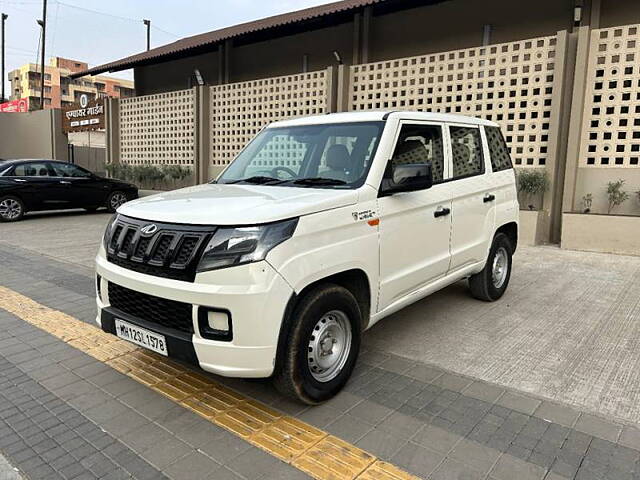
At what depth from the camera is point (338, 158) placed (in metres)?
3.62

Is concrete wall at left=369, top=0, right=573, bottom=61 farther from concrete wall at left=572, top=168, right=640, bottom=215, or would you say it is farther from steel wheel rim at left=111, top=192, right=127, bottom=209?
steel wheel rim at left=111, top=192, right=127, bottom=209

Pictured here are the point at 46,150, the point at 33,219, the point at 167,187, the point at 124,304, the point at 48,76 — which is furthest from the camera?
the point at 48,76

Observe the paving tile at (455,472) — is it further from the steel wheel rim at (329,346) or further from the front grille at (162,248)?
the front grille at (162,248)

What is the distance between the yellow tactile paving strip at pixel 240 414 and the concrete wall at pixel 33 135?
20.2 meters

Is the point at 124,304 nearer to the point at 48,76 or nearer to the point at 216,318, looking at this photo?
the point at 216,318

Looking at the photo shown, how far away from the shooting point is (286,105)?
41.1 ft

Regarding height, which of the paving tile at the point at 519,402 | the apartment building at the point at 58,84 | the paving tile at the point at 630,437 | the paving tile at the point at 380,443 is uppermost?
the apartment building at the point at 58,84

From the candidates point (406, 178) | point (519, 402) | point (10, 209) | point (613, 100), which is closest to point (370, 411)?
point (519, 402)

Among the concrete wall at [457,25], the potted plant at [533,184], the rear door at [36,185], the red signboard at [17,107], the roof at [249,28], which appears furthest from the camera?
the red signboard at [17,107]

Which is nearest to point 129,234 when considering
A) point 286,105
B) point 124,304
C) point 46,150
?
point 124,304

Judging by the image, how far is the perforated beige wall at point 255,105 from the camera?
1195 cm

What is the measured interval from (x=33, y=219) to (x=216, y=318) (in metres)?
11.4

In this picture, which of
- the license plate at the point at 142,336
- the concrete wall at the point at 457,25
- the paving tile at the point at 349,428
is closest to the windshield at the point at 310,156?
the license plate at the point at 142,336

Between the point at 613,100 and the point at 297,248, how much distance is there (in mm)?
7673
